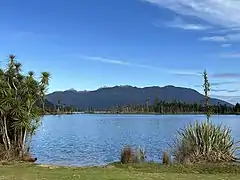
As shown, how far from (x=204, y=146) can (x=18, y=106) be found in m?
10.9

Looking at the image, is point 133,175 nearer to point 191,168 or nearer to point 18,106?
point 191,168

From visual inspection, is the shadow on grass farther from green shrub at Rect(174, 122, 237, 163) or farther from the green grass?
green shrub at Rect(174, 122, 237, 163)

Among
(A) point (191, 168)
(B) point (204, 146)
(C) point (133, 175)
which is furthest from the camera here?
(B) point (204, 146)

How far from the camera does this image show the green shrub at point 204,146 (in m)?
24.2

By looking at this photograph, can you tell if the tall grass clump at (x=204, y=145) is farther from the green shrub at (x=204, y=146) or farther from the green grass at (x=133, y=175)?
the green grass at (x=133, y=175)

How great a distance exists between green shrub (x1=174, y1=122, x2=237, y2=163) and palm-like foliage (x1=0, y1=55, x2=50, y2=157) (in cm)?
877

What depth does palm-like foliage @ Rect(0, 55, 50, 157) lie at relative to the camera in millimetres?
24406

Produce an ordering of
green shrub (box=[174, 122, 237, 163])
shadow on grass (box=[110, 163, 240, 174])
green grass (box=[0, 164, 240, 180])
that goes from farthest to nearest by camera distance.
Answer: green shrub (box=[174, 122, 237, 163]) → shadow on grass (box=[110, 163, 240, 174]) → green grass (box=[0, 164, 240, 180])

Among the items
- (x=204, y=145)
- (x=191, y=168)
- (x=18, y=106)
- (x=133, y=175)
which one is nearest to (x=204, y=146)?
(x=204, y=145)

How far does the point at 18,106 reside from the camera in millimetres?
24391

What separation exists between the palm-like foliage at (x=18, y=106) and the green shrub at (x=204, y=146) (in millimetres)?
8771

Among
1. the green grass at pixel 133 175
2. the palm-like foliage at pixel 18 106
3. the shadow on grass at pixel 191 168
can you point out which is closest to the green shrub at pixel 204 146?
the shadow on grass at pixel 191 168

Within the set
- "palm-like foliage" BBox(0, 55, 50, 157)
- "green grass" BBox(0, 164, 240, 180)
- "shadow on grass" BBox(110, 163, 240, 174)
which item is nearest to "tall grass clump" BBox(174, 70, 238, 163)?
"shadow on grass" BBox(110, 163, 240, 174)

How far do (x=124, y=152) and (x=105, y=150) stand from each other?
46.2 ft
